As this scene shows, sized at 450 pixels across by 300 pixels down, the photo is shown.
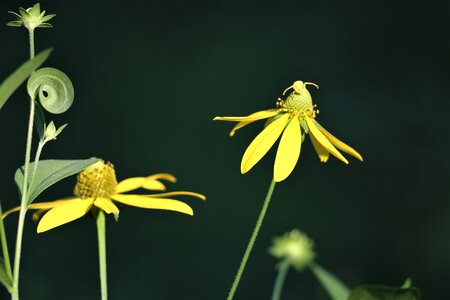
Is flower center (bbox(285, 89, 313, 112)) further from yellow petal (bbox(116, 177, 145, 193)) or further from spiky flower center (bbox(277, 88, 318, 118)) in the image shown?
yellow petal (bbox(116, 177, 145, 193))

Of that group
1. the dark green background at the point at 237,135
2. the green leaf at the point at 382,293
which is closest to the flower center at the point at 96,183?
the green leaf at the point at 382,293

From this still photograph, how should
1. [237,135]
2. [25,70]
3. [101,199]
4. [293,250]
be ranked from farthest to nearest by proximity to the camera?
[237,135], [293,250], [101,199], [25,70]

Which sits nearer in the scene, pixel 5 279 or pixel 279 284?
pixel 5 279

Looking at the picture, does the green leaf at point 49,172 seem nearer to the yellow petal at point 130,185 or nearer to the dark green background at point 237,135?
the yellow petal at point 130,185

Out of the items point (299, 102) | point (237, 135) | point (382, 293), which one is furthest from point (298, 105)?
point (237, 135)

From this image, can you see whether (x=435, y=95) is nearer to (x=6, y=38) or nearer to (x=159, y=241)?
(x=159, y=241)

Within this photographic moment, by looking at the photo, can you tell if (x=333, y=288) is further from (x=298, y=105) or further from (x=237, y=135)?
(x=237, y=135)

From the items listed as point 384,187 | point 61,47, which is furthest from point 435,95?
point 61,47
